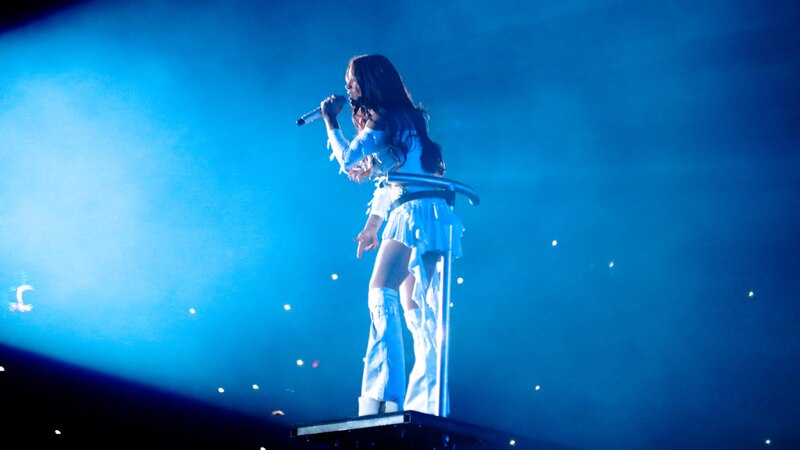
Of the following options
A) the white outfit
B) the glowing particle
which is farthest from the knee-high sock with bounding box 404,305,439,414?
the glowing particle

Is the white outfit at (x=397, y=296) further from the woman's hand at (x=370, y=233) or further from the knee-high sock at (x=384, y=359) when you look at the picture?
the woman's hand at (x=370, y=233)

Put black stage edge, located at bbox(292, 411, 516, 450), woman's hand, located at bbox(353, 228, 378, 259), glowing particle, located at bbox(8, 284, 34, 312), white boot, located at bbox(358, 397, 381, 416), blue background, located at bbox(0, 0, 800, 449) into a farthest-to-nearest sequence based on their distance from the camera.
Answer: blue background, located at bbox(0, 0, 800, 449) < glowing particle, located at bbox(8, 284, 34, 312) < woman's hand, located at bbox(353, 228, 378, 259) < white boot, located at bbox(358, 397, 381, 416) < black stage edge, located at bbox(292, 411, 516, 450)

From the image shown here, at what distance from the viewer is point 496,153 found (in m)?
4.67

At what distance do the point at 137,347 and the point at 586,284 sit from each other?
2.69m

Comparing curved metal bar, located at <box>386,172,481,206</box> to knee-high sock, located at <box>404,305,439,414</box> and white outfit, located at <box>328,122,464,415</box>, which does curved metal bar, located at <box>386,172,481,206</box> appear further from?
knee-high sock, located at <box>404,305,439,414</box>

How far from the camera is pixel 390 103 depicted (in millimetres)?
2623

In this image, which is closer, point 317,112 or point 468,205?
point 317,112

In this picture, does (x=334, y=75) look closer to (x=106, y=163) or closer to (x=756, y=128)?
(x=106, y=163)

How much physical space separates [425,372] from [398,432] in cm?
38

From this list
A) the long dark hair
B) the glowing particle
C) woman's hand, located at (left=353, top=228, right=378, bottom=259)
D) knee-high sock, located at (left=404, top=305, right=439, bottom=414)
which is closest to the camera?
knee-high sock, located at (left=404, top=305, right=439, bottom=414)

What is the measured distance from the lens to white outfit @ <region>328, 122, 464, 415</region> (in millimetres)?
2410

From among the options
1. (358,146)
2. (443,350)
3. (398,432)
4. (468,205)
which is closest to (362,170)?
(358,146)

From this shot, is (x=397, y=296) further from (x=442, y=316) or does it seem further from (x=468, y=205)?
(x=468, y=205)

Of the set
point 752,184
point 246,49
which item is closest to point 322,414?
point 246,49
